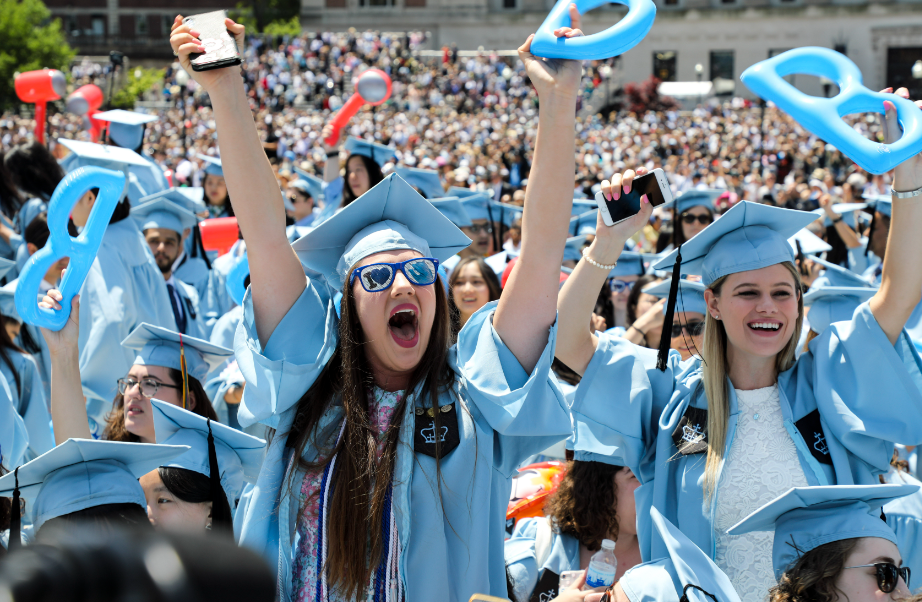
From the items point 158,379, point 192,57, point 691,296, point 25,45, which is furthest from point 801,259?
point 25,45

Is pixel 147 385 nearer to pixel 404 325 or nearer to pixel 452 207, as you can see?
pixel 404 325

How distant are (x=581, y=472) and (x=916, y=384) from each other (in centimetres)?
114

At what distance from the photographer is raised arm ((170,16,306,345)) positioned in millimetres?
1950

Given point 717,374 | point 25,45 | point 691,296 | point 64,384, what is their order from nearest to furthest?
point 717,374 < point 64,384 < point 691,296 < point 25,45

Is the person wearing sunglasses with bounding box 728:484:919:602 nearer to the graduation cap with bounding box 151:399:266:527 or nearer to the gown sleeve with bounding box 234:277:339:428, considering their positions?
the gown sleeve with bounding box 234:277:339:428

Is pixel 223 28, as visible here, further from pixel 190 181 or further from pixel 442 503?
pixel 190 181

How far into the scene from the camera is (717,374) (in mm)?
2695

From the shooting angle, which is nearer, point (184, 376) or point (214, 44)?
point (214, 44)

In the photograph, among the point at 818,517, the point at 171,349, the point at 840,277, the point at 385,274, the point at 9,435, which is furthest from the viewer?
the point at 840,277

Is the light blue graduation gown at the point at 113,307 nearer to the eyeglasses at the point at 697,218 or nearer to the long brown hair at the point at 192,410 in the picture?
the long brown hair at the point at 192,410

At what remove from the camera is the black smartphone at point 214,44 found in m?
1.93

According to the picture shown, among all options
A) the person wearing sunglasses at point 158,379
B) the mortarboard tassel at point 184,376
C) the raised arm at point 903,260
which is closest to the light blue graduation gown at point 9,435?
the person wearing sunglasses at point 158,379

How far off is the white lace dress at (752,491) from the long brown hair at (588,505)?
1.90ft

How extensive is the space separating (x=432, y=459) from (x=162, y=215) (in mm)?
4499
